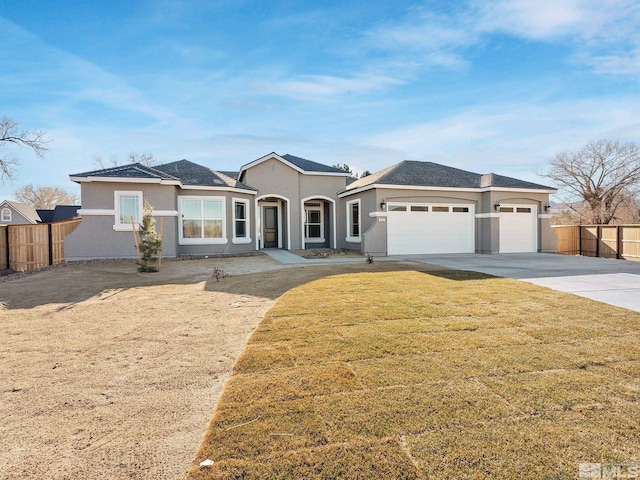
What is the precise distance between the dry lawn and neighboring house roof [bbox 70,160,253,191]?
38.3 feet

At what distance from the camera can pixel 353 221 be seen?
18516 mm

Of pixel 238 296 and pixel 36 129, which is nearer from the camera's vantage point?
pixel 238 296

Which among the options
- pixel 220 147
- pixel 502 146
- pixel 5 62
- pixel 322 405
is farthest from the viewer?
pixel 220 147

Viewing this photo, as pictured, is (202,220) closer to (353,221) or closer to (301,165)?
(301,165)

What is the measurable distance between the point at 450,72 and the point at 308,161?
9.11 metres

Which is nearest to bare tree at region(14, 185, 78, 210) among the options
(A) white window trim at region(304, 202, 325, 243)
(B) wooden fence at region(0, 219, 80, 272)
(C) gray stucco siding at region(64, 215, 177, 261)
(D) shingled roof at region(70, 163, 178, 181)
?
(B) wooden fence at region(0, 219, 80, 272)

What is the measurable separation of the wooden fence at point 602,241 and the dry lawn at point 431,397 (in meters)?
15.2

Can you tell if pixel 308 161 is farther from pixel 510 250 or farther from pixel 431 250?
pixel 510 250

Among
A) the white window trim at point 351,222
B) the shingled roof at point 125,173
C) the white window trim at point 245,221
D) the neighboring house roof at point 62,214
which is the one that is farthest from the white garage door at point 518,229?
the neighboring house roof at point 62,214

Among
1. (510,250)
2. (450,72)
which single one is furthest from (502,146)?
(450,72)

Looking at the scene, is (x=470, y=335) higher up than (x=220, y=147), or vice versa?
(x=220, y=147)

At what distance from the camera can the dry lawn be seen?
223cm

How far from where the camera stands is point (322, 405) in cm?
293

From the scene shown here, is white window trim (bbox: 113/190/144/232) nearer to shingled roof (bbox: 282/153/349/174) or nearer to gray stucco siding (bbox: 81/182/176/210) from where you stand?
gray stucco siding (bbox: 81/182/176/210)
